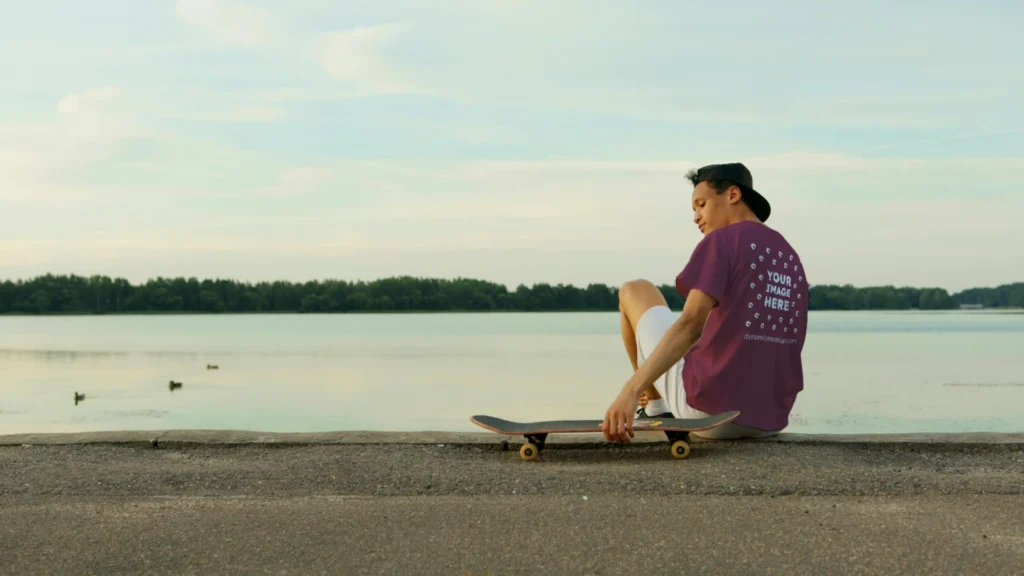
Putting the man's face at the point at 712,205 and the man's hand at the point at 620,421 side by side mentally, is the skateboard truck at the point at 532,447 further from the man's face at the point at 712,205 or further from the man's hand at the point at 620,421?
the man's face at the point at 712,205

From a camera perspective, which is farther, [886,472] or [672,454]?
[672,454]

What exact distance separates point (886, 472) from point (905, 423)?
26.1 ft

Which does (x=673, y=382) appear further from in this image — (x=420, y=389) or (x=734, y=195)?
(x=420, y=389)

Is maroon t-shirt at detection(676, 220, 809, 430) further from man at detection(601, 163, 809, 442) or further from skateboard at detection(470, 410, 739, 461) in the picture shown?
skateboard at detection(470, 410, 739, 461)

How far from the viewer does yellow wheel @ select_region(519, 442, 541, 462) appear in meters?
5.16

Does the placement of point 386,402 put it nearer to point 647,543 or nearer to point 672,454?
point 672,454

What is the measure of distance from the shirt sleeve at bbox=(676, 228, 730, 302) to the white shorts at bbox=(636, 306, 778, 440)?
43 centimetres

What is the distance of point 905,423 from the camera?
A: 11.9 m

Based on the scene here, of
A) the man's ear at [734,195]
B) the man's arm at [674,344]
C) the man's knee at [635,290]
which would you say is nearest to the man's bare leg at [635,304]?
the man's knee at [635,290]

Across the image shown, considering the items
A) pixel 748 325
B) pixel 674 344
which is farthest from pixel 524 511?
pixel 748 325

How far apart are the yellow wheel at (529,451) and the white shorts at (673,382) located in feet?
2.52

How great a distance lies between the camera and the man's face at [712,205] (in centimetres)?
549

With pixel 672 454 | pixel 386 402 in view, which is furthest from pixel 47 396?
pixel 672 454

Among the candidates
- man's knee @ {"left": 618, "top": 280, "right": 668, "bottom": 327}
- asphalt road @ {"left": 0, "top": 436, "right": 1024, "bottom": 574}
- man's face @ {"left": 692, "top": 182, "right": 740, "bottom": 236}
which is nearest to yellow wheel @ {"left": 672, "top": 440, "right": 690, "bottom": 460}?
asphalt road @ {"left": 0, "top": 436, "right": 1024, "bottom": 574}
